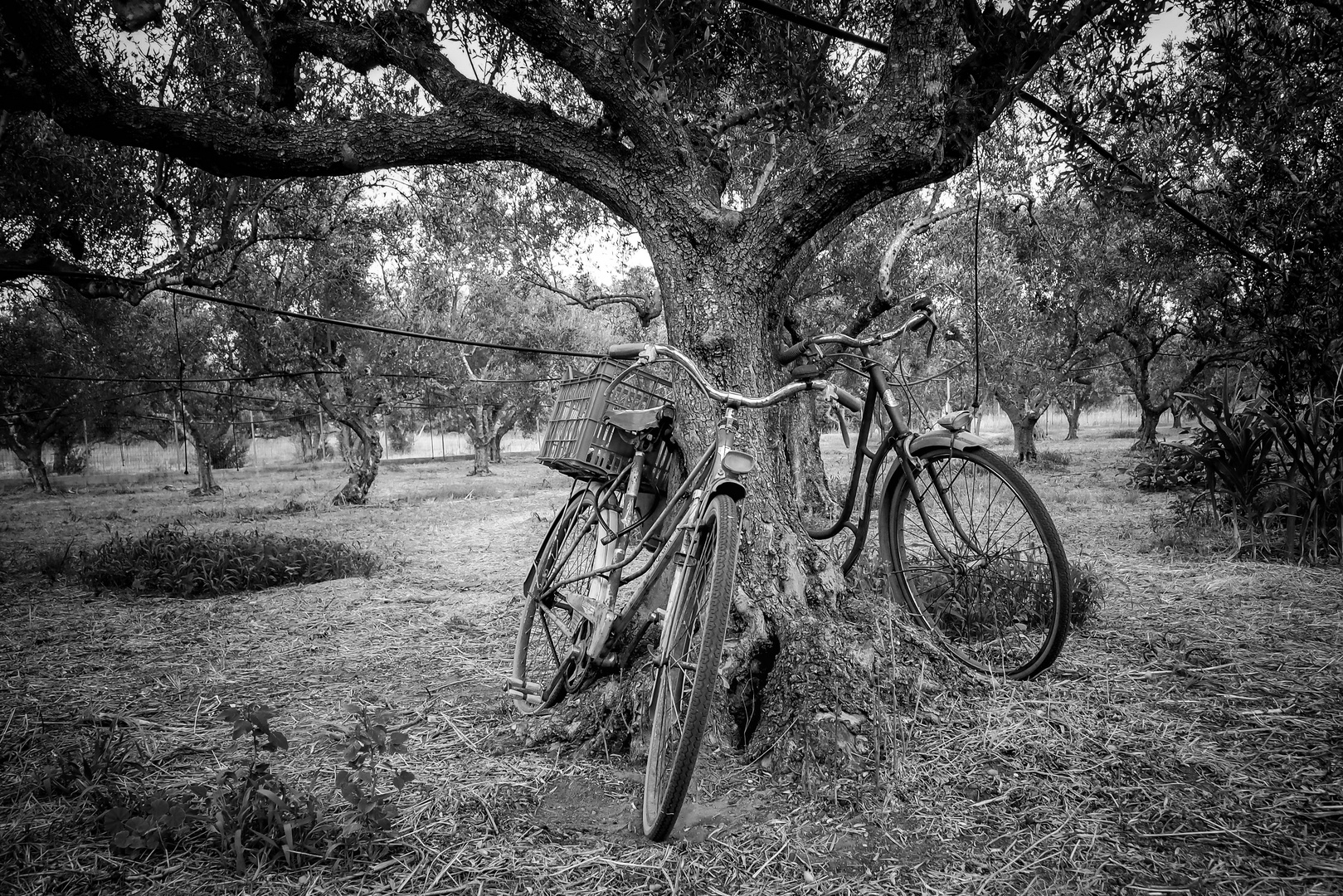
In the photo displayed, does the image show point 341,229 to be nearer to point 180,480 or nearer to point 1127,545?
point 1127,545

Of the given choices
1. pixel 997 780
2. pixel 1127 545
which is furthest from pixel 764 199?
pixel 1127 545

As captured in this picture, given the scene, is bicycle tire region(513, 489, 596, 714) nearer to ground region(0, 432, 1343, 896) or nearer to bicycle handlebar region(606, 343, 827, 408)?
ground region(0, 432, 1343, 896)

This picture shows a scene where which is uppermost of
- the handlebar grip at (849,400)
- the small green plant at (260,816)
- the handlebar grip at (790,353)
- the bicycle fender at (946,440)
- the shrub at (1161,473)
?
the handlebar grip at (790,353)

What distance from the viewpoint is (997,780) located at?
2.54 metres

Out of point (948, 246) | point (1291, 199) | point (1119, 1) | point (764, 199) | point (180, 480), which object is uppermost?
point (948, 246)

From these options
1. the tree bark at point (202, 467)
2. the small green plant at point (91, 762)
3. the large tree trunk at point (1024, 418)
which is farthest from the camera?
the tree bark at point (202, 467)

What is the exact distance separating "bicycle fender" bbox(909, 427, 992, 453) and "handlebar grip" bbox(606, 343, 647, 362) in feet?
4.63

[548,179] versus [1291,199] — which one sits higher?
[548,179]

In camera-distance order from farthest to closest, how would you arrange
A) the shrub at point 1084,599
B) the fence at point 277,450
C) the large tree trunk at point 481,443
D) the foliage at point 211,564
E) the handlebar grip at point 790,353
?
the fence at point 277,450
the large tree trunk at point 481,443
the foliage at point 211,564
the shrub at point 1084,599
the handlebar grip at point 790,353

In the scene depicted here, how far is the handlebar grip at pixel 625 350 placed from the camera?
9.03 ft

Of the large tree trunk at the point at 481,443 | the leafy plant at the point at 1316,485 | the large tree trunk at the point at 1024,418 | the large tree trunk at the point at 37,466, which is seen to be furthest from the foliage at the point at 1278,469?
the large tree trunk at the point at 37,466

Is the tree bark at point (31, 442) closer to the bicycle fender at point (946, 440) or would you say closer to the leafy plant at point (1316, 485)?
the bicycle fender at point (946, 440)

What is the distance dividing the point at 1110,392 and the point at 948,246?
33.7m

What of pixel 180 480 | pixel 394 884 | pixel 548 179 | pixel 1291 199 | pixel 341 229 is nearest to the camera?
pixel 394 884
